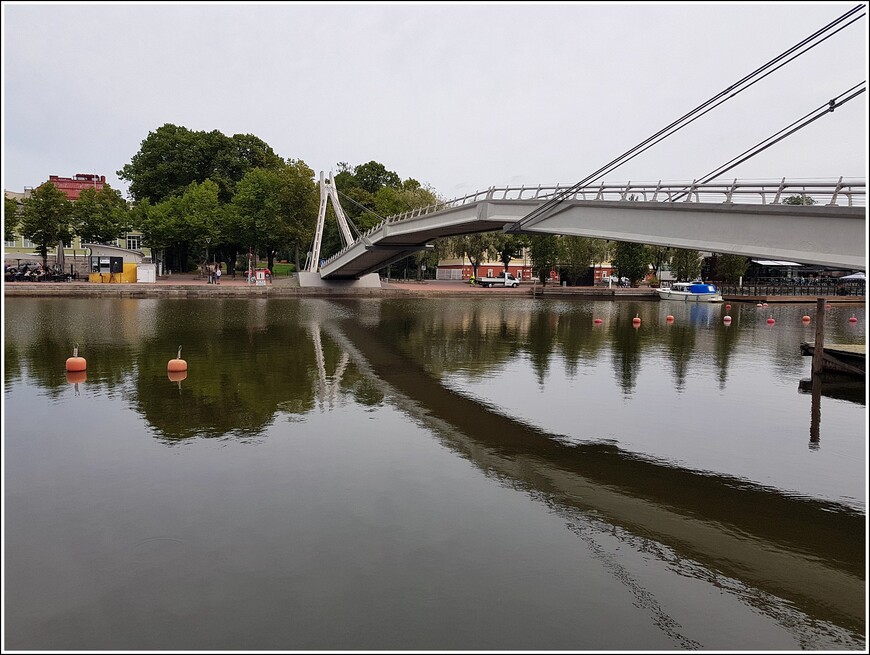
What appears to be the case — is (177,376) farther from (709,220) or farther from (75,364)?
(709,220)

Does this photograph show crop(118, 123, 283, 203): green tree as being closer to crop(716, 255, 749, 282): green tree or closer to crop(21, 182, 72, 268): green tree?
crop(21, 182, 72, 268): green tree

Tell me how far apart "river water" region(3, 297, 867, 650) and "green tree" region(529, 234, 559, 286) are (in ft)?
178

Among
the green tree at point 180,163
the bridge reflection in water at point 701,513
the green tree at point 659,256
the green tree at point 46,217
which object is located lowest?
the bridge reflection in water at point 701,513

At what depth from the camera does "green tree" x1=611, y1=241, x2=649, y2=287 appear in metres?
77.1

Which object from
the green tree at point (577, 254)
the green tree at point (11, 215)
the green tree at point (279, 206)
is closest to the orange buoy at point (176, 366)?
the green tree at point (279, 206)

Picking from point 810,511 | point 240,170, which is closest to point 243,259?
point 240,170

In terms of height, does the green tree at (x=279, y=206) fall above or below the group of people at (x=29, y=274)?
above

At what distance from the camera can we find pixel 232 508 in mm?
9883

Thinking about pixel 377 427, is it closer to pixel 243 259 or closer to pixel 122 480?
pixel 122 480

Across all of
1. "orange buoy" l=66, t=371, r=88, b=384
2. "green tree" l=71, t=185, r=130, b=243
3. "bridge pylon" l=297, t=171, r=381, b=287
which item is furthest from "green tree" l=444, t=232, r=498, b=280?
"orange buoy" l=66, t=371, r=88, b=384

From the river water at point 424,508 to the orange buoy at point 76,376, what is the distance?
0.79 feet

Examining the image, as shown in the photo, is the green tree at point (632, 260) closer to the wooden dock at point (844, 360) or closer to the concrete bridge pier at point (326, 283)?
the concrete bridge pier at point (326, 283)

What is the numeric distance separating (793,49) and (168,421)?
16.6 metres

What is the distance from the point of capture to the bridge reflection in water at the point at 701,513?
834 cm
